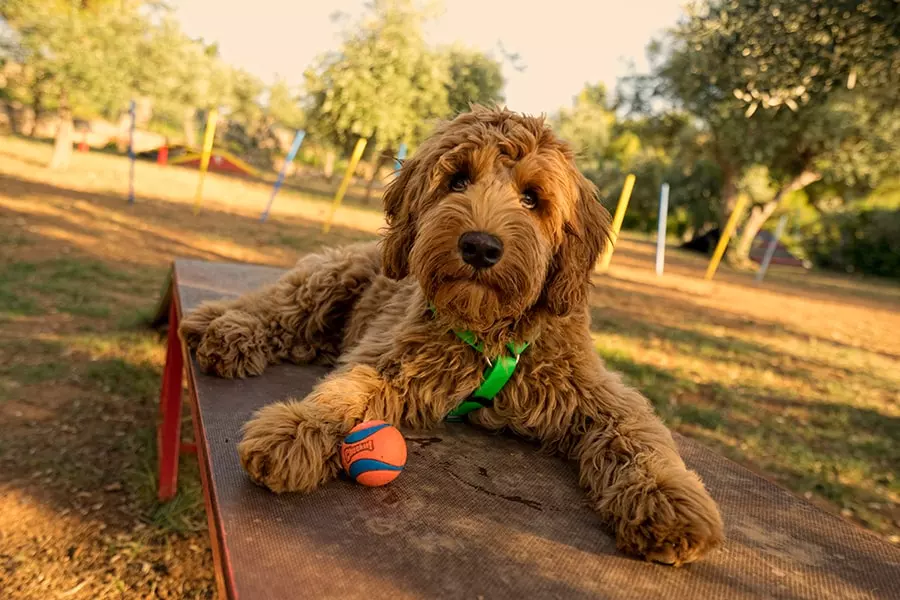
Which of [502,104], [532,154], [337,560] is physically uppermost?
[502,104]

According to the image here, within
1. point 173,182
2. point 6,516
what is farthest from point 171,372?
point 173,182

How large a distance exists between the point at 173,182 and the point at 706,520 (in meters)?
24.2

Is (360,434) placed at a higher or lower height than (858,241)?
lower

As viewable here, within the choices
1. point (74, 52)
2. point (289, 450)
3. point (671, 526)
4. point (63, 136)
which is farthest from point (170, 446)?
point (63, 136)

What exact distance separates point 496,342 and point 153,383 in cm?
425

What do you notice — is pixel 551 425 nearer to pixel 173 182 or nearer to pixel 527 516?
pixel 527 516

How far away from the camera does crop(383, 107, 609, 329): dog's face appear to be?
2.38 metres

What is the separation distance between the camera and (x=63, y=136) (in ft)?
65.7

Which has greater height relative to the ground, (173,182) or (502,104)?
(502,104)

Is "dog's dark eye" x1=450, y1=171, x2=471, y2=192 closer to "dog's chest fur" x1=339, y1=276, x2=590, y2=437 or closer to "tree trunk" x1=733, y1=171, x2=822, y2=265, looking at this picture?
"dog's chest fur" x1=339, y1=276, x2=590, y2=437

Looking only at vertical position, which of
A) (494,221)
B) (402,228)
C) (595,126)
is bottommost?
(402,228)

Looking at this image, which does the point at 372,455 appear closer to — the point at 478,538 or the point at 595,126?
the point at 478,538

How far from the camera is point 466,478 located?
2291 millimetres

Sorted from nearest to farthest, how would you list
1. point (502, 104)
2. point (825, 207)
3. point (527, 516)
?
point (527, 516) < point (502, 104) < point (825, 207)
